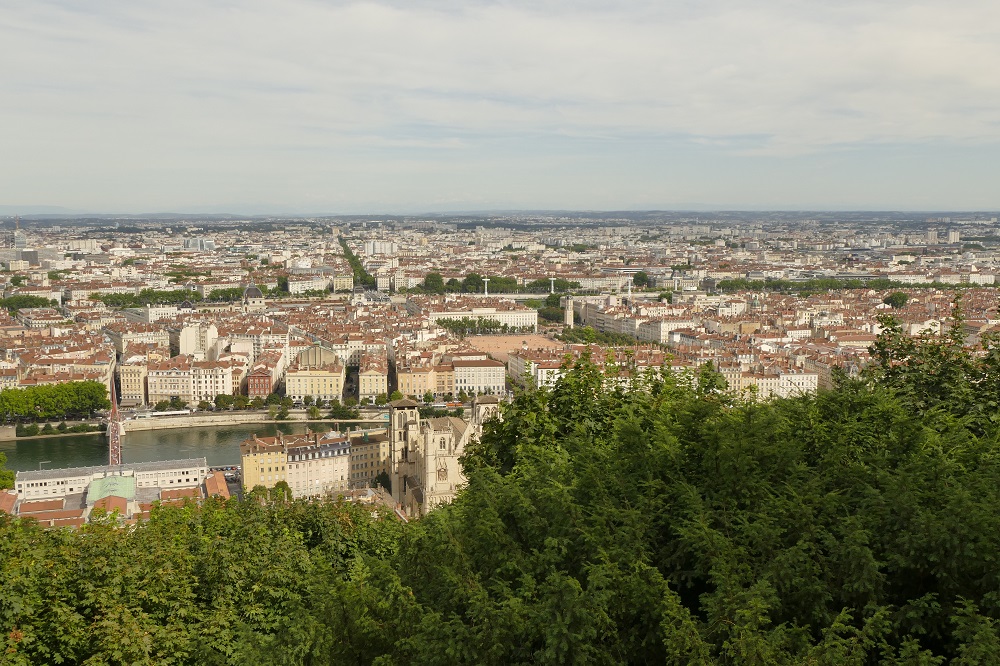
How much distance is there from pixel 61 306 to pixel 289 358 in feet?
47.2

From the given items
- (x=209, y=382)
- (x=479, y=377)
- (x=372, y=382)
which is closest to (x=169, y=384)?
(x=209, y=382)

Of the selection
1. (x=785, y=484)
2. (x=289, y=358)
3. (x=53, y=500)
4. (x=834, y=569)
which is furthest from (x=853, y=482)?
(x=289, y=358)

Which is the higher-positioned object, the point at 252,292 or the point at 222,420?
the point at 252,292

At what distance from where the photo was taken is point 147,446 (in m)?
14.4

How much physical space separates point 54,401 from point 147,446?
2308 millimetres

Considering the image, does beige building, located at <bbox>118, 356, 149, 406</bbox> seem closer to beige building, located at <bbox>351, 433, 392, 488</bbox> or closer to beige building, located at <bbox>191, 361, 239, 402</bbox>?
beige building, located at <bbox>191, 361, 239, 402</bbox>

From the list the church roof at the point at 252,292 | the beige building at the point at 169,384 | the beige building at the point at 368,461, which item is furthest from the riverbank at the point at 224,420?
the church roof at the point at 252,292

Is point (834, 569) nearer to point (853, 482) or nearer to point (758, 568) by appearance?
point (758, 568)

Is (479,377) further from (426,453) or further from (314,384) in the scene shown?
(426,453)

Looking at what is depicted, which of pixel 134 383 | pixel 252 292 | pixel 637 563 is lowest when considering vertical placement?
pixel 134 383

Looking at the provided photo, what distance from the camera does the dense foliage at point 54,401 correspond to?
50.0 ft

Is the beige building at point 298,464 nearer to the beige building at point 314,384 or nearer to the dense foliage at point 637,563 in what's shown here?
the beige building at point 314,384

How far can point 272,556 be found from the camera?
12.8 feet

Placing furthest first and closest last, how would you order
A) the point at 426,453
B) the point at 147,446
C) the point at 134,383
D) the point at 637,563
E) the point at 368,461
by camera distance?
the point at 134,383 → the point at 147,446 → the point at 368,461 → the point at 426,453 → the point at 637,563
